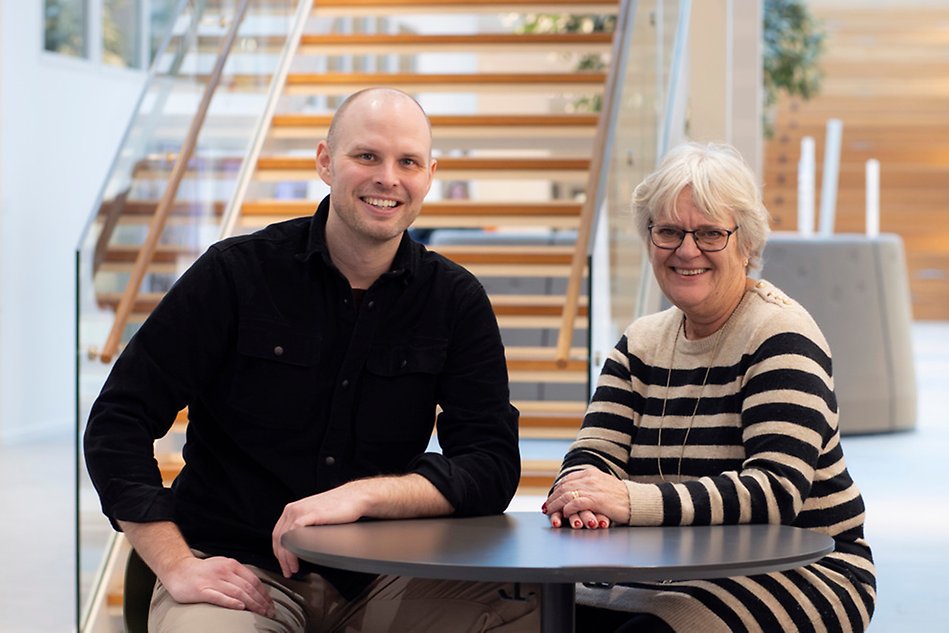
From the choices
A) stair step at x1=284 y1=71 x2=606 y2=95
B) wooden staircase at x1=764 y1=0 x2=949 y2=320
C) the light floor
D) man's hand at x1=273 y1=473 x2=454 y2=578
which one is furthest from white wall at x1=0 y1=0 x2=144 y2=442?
wooden staircase at x1=764 y1=0 x2=949 y2=320

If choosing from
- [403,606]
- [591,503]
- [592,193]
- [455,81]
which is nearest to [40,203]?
[455,81]

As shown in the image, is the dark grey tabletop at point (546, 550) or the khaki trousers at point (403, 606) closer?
the dark grey tabletop at point (546, 550)

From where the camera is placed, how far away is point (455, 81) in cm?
780

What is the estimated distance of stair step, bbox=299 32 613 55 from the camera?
26.2 ft

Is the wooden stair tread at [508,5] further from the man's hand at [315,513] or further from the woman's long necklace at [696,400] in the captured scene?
the man's hand at [315,513]

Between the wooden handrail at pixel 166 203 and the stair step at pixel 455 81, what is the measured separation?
2.43 feet

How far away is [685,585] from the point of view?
2.37 m

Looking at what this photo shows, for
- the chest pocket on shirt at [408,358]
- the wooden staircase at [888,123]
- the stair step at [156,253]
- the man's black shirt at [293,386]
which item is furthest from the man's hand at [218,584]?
the wooden staircase at [888,123]

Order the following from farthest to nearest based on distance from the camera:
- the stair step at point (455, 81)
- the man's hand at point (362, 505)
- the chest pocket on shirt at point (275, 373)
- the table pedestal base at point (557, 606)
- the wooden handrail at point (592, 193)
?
the stair step at point (455, 81) < the wooden handrail at point (592, 193) < the chest pocket on shirt at point (275, 373) < the man's hand at point (362, 505) < the table pedestal base at point (557, 606)

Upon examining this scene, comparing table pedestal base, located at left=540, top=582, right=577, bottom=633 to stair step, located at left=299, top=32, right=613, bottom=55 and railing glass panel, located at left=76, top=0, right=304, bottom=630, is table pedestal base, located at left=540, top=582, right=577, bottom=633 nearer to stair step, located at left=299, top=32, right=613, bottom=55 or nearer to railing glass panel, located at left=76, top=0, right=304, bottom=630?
railing glass panel, located at left=76, top=0, right=304, bottom=630

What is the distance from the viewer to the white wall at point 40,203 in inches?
355

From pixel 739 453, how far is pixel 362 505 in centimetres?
69

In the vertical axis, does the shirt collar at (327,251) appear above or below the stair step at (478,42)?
below

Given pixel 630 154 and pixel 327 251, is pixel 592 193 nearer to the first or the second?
pixel 630 154
